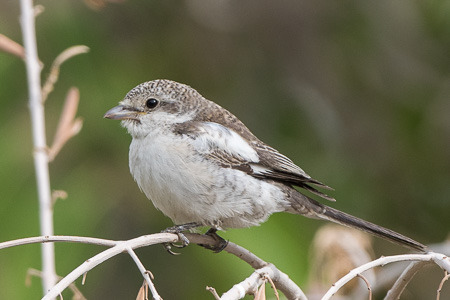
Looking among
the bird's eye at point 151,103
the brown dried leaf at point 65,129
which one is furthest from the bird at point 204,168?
the brown dried leaf at point 65,129

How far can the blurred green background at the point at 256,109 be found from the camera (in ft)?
13.0

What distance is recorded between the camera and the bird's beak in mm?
3074

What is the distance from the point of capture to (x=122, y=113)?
3.10 metres

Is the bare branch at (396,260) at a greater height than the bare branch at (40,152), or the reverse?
the bare branch at (40,152)

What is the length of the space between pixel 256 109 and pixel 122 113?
2.10 meters

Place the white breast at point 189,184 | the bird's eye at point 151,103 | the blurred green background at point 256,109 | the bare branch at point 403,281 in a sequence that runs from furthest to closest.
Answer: the blurred green background at point 256,109 < the bird's eye at point 151,103 < the white breast at point 189,184 < the bare branch at point 403,281

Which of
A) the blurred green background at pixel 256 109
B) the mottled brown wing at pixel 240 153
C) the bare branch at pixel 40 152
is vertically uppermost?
the blurred green background at pixel 256 109

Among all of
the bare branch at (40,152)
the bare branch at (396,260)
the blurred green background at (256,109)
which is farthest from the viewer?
the blurred green background at (256,109)

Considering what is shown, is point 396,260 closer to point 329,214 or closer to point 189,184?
point 189,184

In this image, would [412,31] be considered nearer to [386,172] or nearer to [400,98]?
[400,98]

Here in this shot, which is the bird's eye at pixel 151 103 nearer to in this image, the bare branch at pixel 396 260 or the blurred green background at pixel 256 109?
the blurred green background at pixel 256 109

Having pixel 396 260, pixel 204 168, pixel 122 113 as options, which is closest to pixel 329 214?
pixel 204 168

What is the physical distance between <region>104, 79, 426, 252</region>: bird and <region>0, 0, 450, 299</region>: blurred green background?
28.9 inches

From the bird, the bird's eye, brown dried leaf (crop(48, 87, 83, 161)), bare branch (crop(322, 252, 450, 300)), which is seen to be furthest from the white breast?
bare branch (crop(322, 252, 450, 300))
